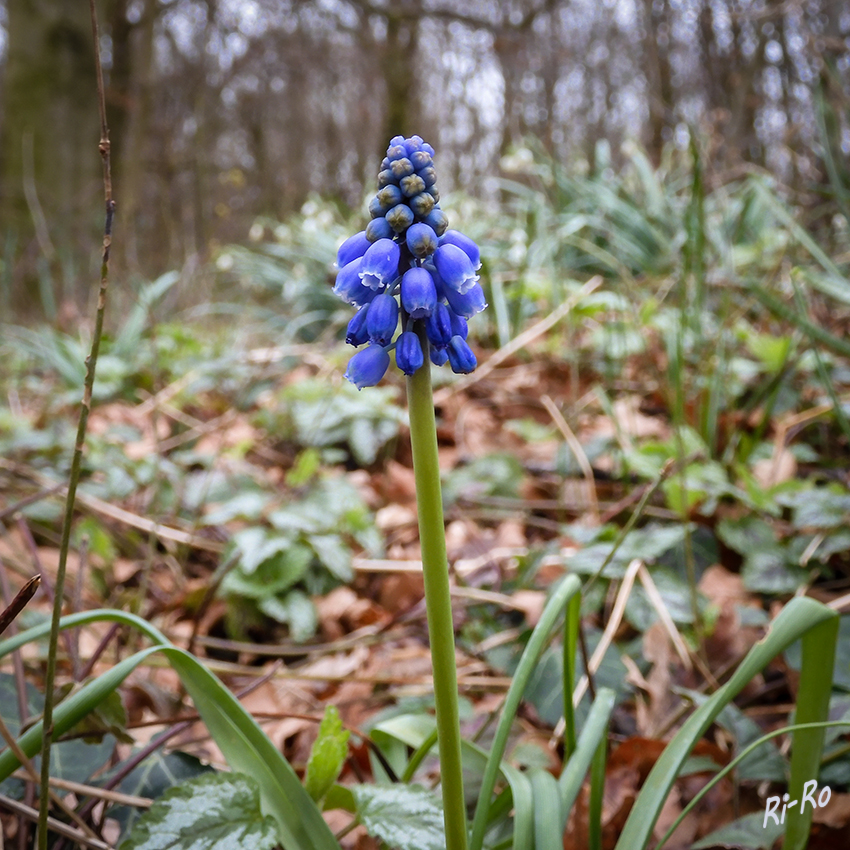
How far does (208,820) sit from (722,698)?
0.85 meters

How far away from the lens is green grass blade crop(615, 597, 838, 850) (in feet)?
3.61

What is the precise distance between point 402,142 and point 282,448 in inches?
119

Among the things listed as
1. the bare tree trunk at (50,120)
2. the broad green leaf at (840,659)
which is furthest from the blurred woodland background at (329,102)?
A: the broad green leaf at (840,659)

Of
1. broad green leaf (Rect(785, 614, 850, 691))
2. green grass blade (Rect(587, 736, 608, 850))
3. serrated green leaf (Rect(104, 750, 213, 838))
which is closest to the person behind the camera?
green grass blade (Rect(587, 736, 608, 850))

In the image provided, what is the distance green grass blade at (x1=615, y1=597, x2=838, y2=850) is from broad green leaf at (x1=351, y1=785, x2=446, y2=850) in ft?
0.99

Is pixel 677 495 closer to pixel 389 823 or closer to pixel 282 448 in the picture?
pixel 389 823

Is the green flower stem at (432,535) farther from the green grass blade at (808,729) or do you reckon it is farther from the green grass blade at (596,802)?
the green grass blade at (808,729)

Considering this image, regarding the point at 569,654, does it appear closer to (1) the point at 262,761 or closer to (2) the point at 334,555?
(1) the point at 262,761

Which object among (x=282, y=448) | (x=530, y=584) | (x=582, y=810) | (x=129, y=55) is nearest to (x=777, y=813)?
(x=582, y=810)

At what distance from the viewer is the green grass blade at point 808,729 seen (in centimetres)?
121

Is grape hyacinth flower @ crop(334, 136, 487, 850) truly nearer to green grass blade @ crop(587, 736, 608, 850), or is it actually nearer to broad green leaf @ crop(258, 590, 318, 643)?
green grass blade @ crop(587, 736, 608, 850)

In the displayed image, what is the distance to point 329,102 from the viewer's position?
19688 millimetres


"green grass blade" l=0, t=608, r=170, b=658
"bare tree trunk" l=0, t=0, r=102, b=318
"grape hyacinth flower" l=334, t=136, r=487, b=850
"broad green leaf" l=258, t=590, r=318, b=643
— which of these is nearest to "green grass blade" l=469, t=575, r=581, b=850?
"grape hyacinth flower" l=334, t=136, r=487, b=850

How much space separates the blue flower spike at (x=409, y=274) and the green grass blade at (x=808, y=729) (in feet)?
2.64
